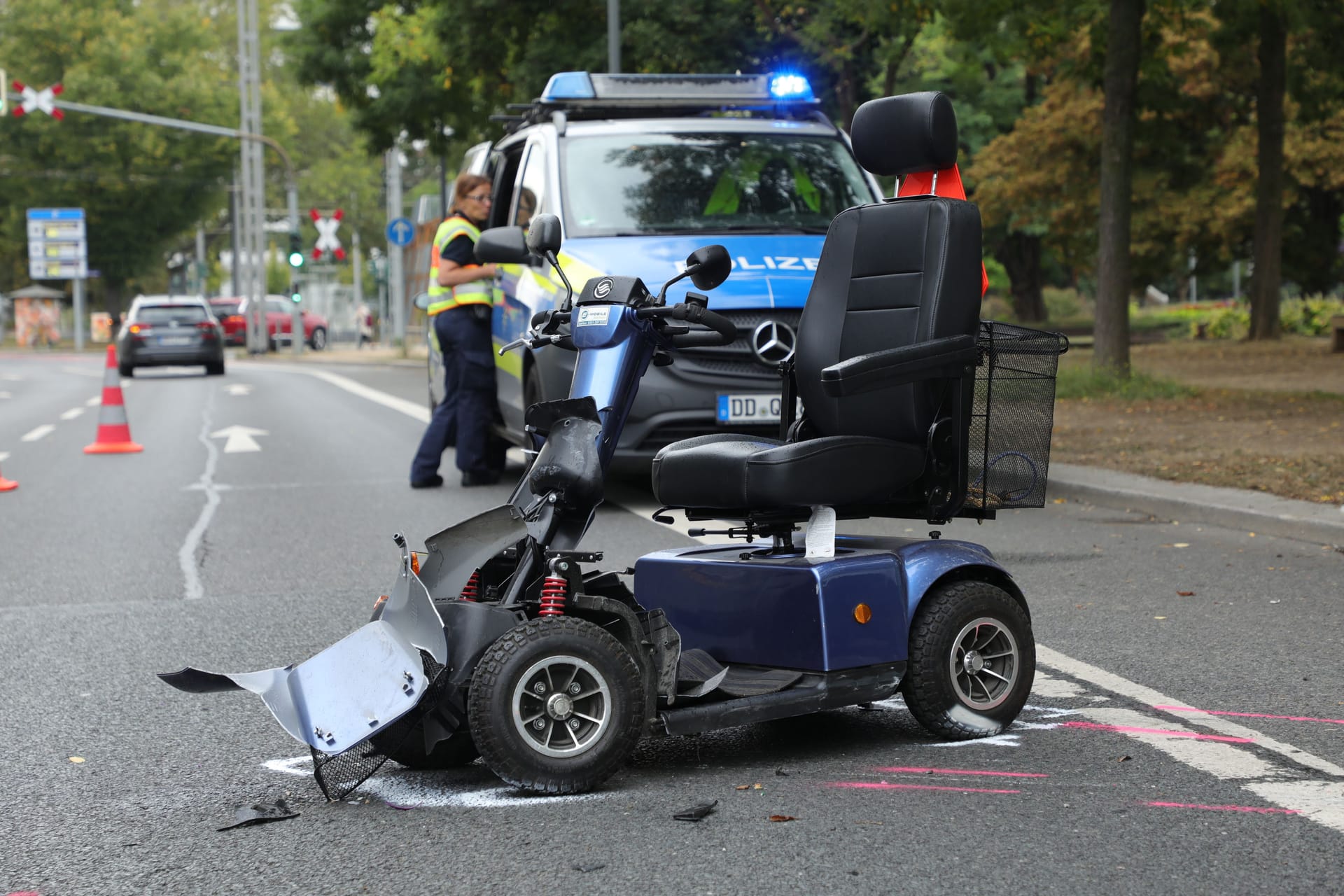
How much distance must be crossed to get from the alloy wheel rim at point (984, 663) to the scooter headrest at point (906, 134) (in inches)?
51.1

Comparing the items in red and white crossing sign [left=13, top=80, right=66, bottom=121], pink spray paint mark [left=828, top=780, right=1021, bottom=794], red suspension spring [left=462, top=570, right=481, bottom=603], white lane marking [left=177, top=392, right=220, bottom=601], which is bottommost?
white lane marking [left=177, top=392, right=220, bottom=601]

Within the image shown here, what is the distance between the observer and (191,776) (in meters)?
4.42

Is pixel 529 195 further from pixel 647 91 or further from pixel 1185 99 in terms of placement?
pixel 1185 99

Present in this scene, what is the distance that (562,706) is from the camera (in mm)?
4031

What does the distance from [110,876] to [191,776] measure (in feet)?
2.62

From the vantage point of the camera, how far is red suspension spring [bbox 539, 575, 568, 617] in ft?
13.6

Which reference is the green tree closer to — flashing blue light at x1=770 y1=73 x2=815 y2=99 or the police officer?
the police officer

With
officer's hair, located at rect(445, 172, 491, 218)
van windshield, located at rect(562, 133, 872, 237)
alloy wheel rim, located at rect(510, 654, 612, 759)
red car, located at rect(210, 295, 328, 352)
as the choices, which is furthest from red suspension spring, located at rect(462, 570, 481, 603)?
red car, located at rect(210, 295, 328, 352)

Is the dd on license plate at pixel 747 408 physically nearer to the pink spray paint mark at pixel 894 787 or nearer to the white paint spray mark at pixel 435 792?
the white paint spray mark at pixel 435 792

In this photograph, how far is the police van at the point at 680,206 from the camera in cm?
931

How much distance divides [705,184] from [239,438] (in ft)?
27.2

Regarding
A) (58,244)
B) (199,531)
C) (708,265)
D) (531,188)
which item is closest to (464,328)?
(531,188)

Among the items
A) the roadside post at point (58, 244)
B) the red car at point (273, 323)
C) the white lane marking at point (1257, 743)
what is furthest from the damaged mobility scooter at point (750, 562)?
the roadside post at point (58, 244)

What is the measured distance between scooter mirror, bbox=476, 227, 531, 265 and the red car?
4876cm
